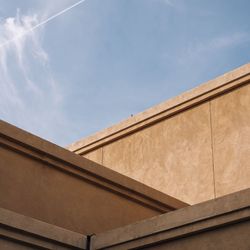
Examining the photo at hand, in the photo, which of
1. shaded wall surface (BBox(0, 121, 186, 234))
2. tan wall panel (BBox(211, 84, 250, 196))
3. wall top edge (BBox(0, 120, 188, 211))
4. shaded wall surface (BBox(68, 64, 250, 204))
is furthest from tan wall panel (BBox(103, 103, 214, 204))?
shaded wall surface (BBox(0, 121, 186, 234))

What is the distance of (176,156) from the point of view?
11219 millimetres

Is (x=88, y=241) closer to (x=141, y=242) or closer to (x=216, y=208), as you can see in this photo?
(x=141, y=242)

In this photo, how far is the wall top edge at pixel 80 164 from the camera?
7.53 metres

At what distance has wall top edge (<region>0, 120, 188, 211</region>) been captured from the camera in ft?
24.7

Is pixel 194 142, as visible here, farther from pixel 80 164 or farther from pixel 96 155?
pixel 80 164

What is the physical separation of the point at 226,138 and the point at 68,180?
3.47 metres

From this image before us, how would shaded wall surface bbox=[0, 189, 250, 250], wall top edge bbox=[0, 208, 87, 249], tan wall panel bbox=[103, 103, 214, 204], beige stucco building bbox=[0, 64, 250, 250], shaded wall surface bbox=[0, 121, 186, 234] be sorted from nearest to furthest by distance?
shaded wall surface bbox=[0, 189, 250, 250] → beige stucco building bbox=[0, 64, 250, 250] → wall top edge bbox=[0, 208, 87, 249] → shaded wall surface bbox=[0, 121, 186, 234] → tan wall panel bbox=[103, 103, 214, 204]

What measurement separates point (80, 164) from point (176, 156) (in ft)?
11.1

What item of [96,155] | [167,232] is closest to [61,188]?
[167,232]

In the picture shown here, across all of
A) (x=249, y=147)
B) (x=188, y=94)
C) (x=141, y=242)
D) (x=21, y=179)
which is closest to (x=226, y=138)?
(x=249, y=147)

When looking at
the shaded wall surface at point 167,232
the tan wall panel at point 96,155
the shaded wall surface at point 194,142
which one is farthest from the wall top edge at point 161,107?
the shaded wall surface at point 167,232

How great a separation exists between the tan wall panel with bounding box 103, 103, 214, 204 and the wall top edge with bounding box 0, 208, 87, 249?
4455mm

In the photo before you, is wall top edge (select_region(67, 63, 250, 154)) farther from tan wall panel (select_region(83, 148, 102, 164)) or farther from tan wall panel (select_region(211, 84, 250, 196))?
tan wall panel (select_region(211, 84, 250, 196))

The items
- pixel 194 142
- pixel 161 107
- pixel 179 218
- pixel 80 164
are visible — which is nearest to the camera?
pixel 179 218
